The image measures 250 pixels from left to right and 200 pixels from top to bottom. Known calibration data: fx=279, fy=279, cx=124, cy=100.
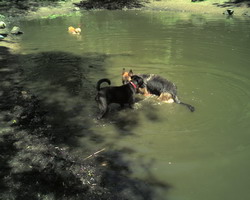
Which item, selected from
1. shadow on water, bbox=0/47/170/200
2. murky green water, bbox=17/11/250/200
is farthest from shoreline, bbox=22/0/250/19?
shadow on water, bbox=0/47/170/200

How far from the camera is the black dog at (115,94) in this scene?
674cm

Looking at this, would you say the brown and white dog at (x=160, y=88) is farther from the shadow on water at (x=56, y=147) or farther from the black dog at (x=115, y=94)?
the shadow on water at (x=56, y=147)

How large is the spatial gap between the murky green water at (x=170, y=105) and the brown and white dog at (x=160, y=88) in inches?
9.6

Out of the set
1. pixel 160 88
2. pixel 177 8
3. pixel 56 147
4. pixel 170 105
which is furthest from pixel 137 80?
pixel 177 8

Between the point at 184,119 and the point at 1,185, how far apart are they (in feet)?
13.8

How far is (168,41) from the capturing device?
14.6m

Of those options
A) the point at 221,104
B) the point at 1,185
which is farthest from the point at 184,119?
the point at 1,185

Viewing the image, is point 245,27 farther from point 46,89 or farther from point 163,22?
point 46,89

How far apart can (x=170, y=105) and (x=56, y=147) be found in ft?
10.9

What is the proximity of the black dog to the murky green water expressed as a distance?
0.31m

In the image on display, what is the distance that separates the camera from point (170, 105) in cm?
752

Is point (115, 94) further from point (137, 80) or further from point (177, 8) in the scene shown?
point (177, 8)

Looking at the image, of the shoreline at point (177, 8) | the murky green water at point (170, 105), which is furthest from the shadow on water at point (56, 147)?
the shoreline at point (177, 8)

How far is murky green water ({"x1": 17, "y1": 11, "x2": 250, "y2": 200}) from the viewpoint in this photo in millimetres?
5016
